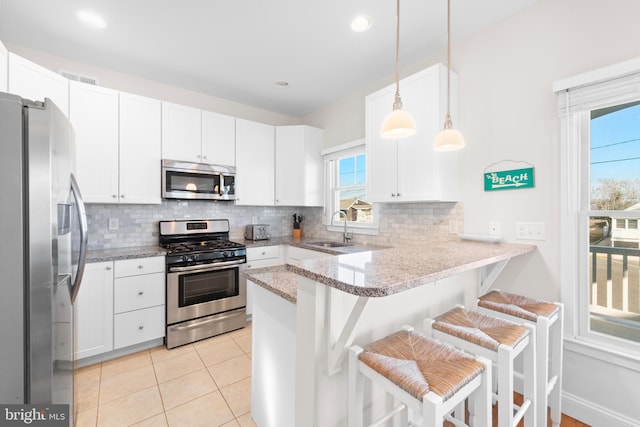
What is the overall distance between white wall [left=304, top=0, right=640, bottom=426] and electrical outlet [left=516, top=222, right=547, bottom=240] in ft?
0.10

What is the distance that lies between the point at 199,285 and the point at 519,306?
2.67 metres

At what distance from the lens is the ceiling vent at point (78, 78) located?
8.65ft

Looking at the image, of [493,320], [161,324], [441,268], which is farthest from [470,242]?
[161,324]

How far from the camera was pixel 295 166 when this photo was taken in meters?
3.74

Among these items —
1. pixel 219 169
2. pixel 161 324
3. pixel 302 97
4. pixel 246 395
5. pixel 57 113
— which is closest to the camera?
pixel 57 113

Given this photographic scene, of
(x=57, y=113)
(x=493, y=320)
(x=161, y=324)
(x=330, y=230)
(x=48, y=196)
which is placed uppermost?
(x=57, y=113)

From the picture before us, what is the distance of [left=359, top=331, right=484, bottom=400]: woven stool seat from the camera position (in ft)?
3.00

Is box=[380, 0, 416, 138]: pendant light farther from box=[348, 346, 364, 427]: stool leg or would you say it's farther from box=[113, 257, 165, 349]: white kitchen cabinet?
box=[113, 257, 165, 349]: white kitchen cabinet

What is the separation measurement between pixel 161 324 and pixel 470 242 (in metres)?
2.86

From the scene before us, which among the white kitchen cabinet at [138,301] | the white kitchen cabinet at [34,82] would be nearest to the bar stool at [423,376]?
the white kitchen cabinet at [138,301]

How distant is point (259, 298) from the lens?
5.22 feet

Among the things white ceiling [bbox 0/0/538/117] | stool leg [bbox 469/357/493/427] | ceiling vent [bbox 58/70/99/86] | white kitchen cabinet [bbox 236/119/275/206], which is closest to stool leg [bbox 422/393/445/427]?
stool leg [bbox 469/357/493/427]

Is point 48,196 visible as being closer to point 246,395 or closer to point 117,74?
point 246,395

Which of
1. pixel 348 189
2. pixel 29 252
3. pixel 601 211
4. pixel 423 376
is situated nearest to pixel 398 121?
pixel 423 376
